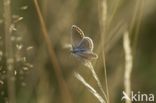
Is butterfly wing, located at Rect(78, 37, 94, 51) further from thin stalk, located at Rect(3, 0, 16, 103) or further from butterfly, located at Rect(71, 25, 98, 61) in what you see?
thin stalk, located at Rect(3, 0, 16, 103)

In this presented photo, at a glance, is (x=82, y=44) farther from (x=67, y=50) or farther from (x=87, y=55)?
(x=67, y=50)

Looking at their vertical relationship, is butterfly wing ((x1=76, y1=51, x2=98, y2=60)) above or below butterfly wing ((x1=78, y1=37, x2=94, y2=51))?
below

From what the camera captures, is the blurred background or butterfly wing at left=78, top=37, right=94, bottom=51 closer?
butterfly wing at left=78, top=37, right=94, bottom=51

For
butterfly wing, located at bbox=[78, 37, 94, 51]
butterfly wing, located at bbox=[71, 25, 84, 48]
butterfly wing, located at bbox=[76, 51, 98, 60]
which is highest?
butterfly wing, located at bbox=[71, 25, 84, 48]

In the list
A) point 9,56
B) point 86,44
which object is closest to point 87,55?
point 86,44

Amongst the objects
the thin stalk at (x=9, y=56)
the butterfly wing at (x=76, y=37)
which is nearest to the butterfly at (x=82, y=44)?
the butterfly wing at (x=76, y=37)

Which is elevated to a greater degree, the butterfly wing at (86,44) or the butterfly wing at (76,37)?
the butterfly wing at (76,37)

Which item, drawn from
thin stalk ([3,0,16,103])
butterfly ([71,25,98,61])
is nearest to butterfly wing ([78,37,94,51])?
butterfly ([71,25,98,61])

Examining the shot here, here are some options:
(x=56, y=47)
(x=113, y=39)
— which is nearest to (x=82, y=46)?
(x=113, y=39)

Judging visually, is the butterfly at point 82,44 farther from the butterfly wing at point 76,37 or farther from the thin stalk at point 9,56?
the thin stalk at point 9,56
